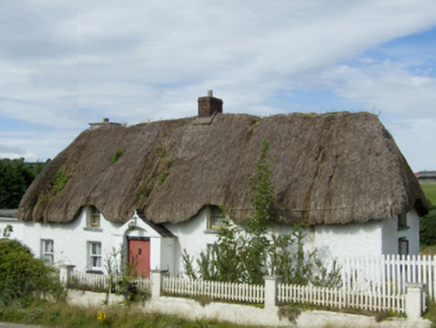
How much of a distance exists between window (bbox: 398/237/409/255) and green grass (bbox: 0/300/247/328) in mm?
6665

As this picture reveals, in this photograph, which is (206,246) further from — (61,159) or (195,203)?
(61,159)

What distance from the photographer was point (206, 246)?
16.7m

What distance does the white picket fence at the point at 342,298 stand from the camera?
11.9 metres

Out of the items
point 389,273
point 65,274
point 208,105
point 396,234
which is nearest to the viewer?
point 389,273

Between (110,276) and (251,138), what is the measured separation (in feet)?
23.2

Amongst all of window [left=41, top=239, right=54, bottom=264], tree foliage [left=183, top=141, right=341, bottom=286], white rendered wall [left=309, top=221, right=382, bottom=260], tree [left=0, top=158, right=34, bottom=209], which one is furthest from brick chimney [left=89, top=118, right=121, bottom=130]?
tree [left=0, top=158, right=34, bottom=209]

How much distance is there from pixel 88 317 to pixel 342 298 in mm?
6909

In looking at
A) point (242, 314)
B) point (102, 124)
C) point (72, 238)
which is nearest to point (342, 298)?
point (242, 314)

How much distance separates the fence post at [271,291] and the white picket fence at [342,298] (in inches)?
8.2

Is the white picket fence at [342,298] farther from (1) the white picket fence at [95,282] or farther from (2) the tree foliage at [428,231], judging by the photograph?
(2) the tree foliage at [428,231]

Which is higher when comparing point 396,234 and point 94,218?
point 94,218

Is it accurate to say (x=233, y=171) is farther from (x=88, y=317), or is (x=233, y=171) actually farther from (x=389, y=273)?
(x=88, y=317)

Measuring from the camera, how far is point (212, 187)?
1686cm

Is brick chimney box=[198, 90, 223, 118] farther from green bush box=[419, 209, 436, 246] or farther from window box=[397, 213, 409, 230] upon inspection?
green bush box=[419, 209, 436, 246]
